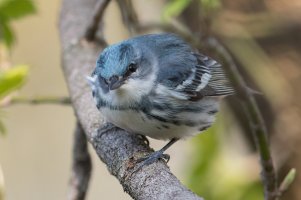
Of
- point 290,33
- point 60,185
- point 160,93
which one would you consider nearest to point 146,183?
point 160,93

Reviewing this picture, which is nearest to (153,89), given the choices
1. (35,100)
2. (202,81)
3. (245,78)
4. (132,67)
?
(132,67)

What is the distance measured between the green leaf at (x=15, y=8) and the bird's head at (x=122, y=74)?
35 cm

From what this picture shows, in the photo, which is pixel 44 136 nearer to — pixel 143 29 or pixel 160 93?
pixel 143 29

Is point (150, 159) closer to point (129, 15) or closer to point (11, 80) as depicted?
point (11, 80)

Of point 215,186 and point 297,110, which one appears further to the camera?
point 297,110

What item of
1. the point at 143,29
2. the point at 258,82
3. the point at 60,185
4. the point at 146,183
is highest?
the point at 146,183

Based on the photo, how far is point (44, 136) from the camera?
3.93 metres

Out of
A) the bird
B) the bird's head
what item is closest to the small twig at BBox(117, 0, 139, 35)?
the bird

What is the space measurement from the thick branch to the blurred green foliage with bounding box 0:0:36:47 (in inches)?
5.8

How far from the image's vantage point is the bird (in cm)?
168

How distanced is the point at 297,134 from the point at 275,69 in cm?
23

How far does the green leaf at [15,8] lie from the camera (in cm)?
199

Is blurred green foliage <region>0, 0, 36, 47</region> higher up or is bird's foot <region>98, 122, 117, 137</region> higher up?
blurred green foliage <region>0, 0, 36, 47</region>

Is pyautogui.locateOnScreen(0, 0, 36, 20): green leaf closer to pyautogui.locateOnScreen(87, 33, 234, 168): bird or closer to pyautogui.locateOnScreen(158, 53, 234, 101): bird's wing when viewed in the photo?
pyautogui.locateOnScreen(87, 33, 234, 168): bird
